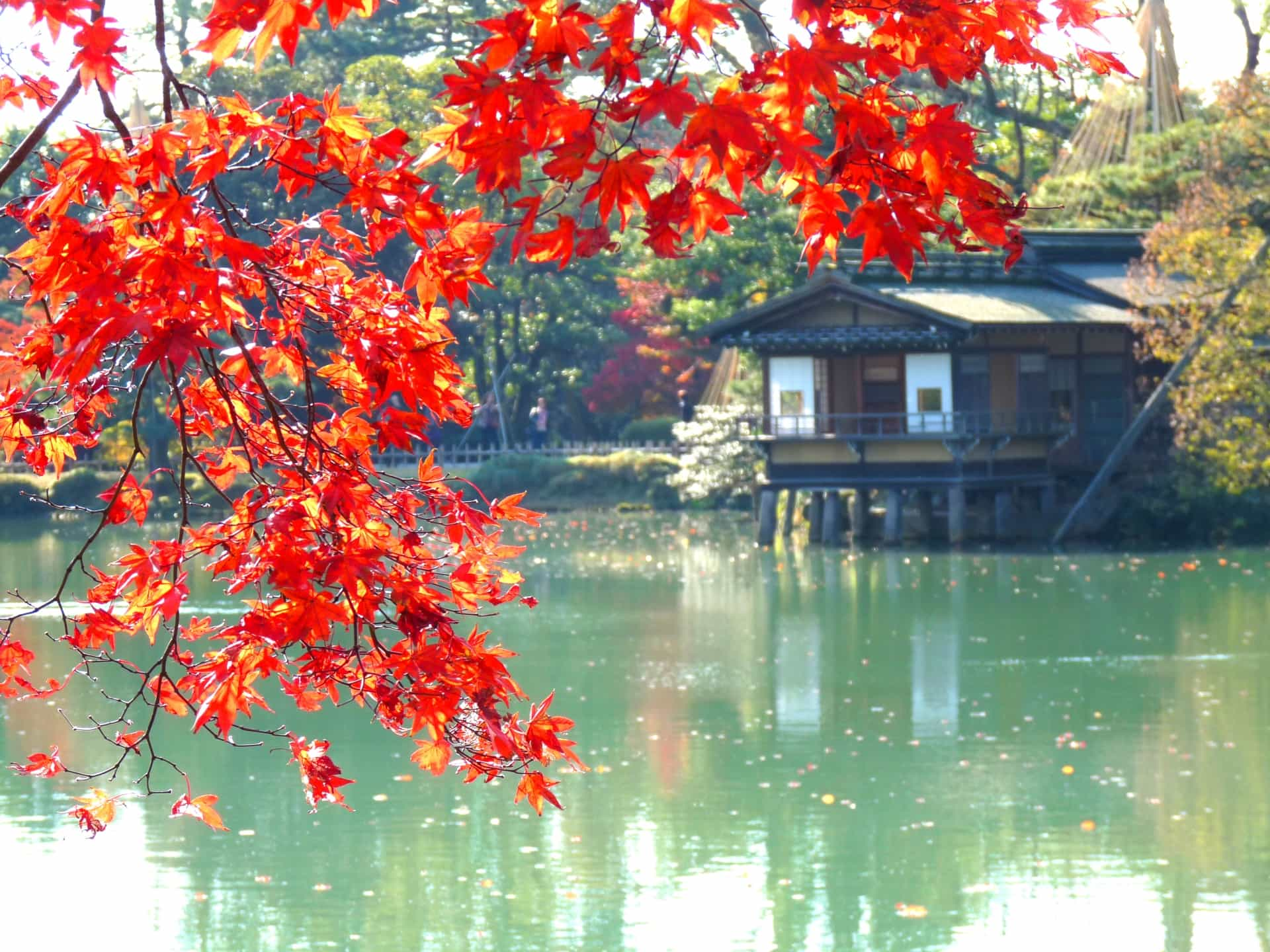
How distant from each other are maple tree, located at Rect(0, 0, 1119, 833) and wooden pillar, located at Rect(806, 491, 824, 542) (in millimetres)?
21755

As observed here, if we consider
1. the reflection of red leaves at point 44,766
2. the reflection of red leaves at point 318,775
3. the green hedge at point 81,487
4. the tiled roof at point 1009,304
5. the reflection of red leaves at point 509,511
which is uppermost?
the tiled roof at point 1009,304

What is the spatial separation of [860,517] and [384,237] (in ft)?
71.5

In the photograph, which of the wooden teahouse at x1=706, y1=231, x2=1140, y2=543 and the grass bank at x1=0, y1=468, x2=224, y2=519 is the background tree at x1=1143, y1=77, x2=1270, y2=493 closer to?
the wooden teahouse at x1=706, y1=231, x2=1140, y2=543

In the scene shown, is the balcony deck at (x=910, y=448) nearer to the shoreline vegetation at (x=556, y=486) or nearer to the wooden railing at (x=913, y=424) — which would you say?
the wooden railing at (x=913, y=424)

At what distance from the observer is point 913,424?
77.8ft

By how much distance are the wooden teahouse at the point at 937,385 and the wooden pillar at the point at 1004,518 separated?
0.07 ft

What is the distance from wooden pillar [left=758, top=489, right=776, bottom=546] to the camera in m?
24.8

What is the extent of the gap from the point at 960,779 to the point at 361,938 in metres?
3.83

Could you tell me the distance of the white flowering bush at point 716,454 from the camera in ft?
91.2

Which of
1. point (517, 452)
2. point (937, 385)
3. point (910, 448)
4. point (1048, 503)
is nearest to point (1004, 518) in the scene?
point (1048, 503)

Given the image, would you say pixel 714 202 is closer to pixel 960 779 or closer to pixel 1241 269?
pixel 960 779

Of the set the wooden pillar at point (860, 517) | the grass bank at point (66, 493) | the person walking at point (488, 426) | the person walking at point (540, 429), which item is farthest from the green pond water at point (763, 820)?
the person walking at point (488, 426)

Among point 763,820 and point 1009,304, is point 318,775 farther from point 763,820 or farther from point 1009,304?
point 1009,304

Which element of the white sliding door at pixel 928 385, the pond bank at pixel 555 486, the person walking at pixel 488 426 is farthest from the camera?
the person walking at pixel 488 426
